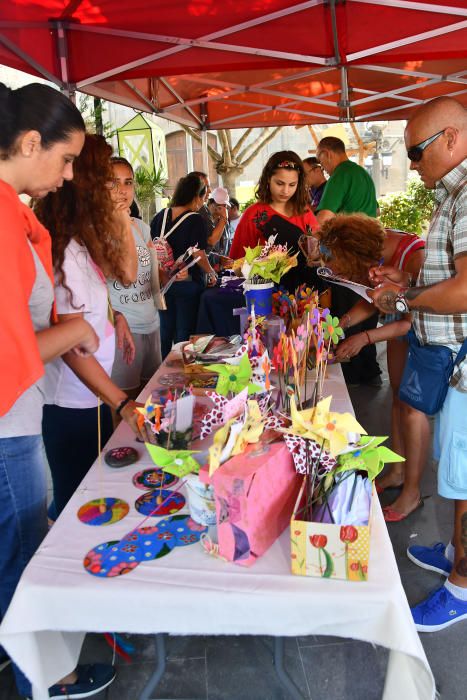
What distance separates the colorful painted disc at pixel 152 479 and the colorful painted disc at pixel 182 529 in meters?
0.15

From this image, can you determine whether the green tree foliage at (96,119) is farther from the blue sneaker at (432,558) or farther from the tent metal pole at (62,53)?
the blue sneaker at (432,558)

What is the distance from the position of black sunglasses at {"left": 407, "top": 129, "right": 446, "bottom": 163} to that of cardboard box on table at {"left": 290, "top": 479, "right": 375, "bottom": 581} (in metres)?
1.29

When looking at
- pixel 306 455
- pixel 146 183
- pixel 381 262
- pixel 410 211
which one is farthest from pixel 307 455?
pixel 410 211

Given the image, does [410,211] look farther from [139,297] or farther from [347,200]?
[139,297]

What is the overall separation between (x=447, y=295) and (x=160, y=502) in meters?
1.04

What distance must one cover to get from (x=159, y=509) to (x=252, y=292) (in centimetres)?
127

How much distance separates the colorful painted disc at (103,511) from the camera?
1.30 meters

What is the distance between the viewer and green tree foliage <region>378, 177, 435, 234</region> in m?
9.86

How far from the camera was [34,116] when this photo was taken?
123 cm

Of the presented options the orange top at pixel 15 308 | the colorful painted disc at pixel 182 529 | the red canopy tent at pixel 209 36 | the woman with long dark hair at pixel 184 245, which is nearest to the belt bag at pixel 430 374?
the colorful painted disc at pixel 182 529

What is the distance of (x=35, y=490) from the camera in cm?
140

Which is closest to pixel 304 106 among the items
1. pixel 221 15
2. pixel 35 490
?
pixel 221 15

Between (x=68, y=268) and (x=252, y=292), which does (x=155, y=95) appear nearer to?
A: (x=252, y=292)

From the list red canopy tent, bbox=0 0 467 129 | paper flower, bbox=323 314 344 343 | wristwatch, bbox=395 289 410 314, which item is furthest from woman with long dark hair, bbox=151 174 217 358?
paper flower, bbox=323 314 344 343
